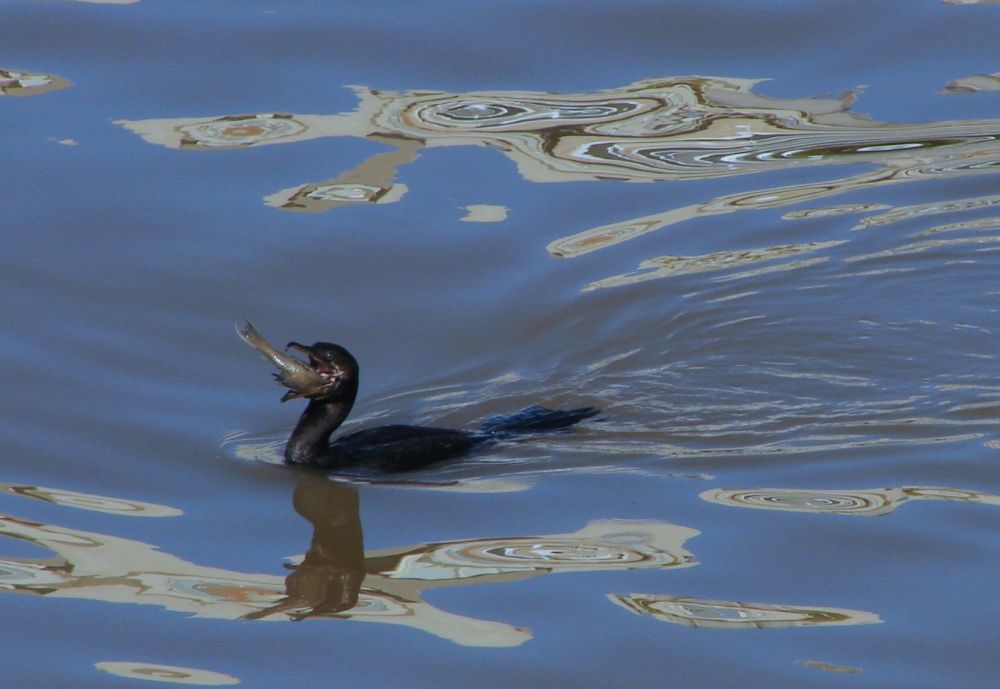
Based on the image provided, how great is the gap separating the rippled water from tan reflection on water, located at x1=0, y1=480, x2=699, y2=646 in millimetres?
20

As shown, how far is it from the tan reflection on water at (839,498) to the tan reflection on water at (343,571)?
47 cm

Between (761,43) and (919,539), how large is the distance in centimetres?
793

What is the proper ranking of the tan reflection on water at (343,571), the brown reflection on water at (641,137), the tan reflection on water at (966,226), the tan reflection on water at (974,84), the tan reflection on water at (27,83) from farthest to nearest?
Result: the tan reflection on water at (974,84) → the tan reflection on water at (27,83) → the brown reflection on water at (641,137) → the tan reflection on water at (966,226) → the tan reflection on water at (343,571)

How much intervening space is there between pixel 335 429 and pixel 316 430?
0.16 metres

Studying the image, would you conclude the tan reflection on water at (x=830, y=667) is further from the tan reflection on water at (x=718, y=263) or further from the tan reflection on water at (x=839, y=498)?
the tan reflection on water at (x=718, y=263)

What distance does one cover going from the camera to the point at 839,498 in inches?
246

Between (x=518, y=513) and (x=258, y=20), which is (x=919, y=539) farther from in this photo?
(x=258, y=20)

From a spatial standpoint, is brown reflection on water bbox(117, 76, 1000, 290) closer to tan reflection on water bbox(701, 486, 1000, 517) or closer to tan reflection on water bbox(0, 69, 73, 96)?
tan reflection on water bbox(0, 69, 73, 96)

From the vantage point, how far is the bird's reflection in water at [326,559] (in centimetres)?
542

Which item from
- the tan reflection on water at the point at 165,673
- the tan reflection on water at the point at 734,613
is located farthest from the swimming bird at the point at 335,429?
the tan reflection on water at the point at 165,673

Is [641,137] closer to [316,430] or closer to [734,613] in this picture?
[316,430]

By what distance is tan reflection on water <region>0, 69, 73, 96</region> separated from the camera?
11617 mm

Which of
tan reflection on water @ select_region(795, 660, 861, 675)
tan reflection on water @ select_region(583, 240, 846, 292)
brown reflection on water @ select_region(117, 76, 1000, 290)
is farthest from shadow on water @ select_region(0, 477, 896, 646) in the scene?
brown reflection on water @ select_region(117, 76, 1000, 290)

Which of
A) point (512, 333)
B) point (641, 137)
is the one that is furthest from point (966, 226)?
point (512, 333)
